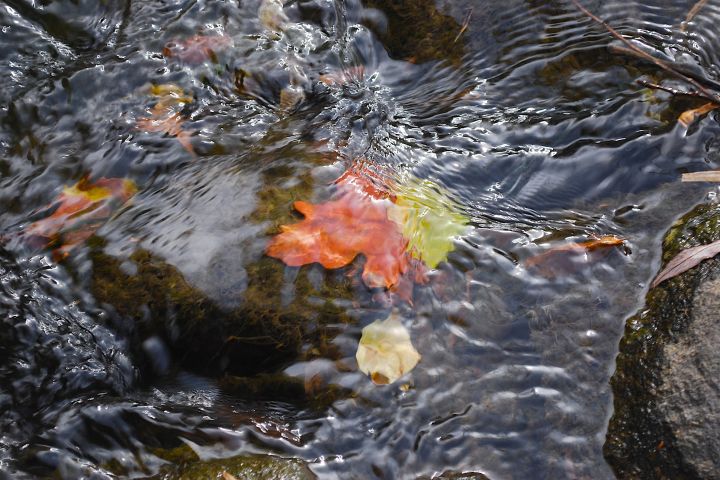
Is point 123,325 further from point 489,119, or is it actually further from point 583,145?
point 583,145

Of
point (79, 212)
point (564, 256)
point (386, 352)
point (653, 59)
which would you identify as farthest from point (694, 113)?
point (79, 212)

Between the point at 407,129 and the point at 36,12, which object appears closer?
the point at 407,129

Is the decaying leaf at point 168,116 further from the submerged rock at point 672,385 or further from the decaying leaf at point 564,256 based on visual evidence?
the submerged rock at point 672,385

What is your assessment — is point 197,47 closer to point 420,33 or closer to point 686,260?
point 420,33

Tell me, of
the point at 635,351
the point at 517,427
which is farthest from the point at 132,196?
the point at 635,351

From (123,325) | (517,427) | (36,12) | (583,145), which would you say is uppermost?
(36,12)

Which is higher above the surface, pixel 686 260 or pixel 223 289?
pixel 223 289
